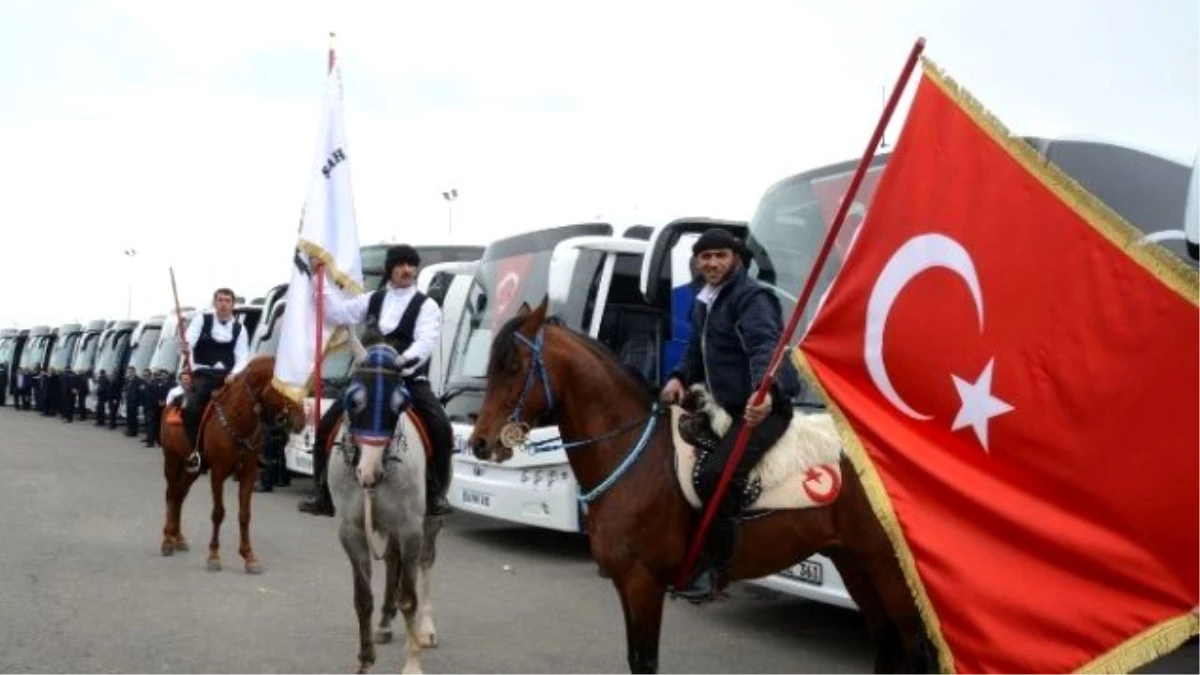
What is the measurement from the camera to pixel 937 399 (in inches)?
158

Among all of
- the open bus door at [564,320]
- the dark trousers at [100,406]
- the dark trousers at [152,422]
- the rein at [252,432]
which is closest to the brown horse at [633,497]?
the open bus door at [564,320]

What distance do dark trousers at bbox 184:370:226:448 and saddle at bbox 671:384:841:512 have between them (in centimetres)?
649

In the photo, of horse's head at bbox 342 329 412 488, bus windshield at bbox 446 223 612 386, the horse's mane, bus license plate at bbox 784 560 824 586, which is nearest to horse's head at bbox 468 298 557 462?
the horse's mane

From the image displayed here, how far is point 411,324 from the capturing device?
22.7ft

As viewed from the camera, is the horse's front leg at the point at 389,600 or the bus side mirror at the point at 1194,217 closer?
the bus side mirror at the point at 1194,217

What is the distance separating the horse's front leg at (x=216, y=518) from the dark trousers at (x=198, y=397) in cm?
54

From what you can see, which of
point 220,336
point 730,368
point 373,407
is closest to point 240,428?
point 220,336

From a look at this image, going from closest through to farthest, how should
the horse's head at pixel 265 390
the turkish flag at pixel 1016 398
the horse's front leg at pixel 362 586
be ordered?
the turkish flag at pixel 1016 398
the horse's front leg at pixel 362 586
the horse's head at pixel 265 390

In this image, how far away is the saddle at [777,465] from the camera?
515cm

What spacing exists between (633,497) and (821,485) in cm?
86

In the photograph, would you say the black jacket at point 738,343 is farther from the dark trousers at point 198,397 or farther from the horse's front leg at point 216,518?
the dark trousers at point 198,397

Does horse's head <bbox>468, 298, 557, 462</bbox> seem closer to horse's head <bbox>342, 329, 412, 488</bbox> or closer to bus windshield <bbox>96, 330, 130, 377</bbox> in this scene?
horse's head <bbox>342, 329, 412, 488</bbox>

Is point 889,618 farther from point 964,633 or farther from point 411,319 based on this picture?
point 411,319

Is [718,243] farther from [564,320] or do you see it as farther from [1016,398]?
[564,320]
